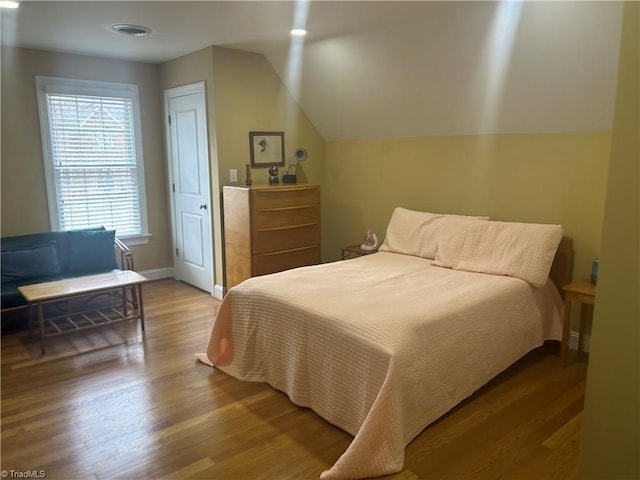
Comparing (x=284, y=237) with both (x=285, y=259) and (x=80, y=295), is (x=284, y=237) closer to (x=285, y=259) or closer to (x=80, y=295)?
(x=285, y=259)

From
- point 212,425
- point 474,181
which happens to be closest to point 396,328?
point 212,425

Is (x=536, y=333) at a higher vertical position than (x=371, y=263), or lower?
lower

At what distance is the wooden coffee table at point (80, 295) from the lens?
3311mm

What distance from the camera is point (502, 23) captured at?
284 cm

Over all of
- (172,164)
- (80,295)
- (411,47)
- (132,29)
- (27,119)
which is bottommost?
(80,295)

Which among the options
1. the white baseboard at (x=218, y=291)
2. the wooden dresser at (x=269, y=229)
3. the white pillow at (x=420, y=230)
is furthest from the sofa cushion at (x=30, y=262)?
the white pillow at (x=420, y=230)

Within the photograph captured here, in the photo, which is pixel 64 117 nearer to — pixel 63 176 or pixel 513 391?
pixel 63 176

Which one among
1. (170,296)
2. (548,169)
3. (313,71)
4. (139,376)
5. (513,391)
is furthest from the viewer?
(170,296)

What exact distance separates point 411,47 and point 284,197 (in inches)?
62.9

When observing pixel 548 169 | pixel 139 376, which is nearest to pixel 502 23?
pixel 548 169

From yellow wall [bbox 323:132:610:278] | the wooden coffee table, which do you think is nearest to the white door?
the wooden coffee table

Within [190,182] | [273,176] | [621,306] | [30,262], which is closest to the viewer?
[621,306]

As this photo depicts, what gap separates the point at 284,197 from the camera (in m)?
4.12

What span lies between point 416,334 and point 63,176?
12.5ft
